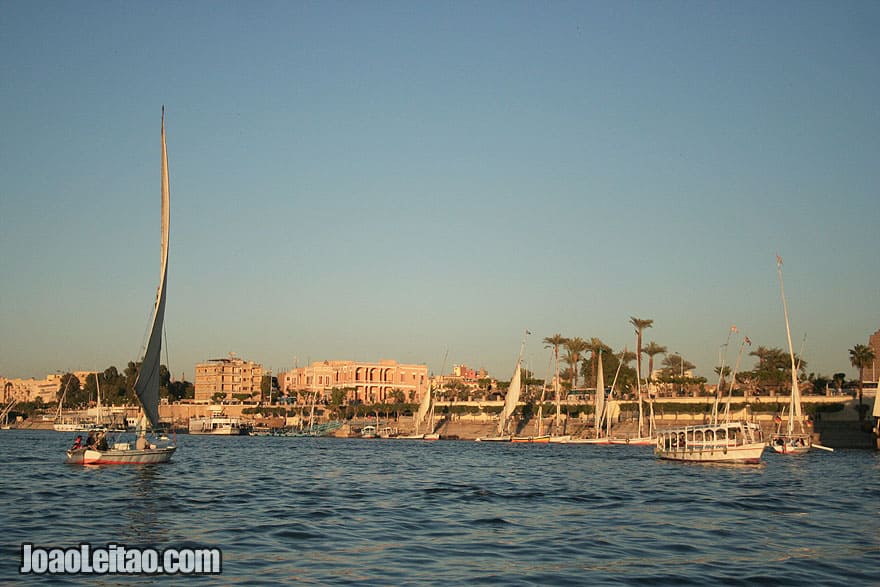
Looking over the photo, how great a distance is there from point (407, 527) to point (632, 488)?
18023 mm

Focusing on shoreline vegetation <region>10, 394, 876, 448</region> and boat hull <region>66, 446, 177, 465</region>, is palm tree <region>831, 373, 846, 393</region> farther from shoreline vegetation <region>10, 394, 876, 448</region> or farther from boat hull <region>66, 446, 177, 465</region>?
boat hull <region>66, 446, 177, 465</region>

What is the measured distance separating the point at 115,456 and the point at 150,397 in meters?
5.13

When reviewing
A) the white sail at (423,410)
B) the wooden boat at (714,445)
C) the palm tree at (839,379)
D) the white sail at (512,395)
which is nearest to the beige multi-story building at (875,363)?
the palm tree at (839,379)

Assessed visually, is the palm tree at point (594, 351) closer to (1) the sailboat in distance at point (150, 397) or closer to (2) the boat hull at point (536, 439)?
(2) the boat hull at point (536, 439)

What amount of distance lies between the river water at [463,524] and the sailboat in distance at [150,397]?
792mm

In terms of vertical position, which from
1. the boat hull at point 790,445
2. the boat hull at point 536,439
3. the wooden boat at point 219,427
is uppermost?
the boat hull at point 790,445

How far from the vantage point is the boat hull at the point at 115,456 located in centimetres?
4728

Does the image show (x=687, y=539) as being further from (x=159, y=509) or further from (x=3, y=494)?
(x=3, y=494)

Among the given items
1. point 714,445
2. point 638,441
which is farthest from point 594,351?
point 714,445

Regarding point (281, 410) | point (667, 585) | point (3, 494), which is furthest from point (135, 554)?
point (281, 410)

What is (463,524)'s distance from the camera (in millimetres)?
26922

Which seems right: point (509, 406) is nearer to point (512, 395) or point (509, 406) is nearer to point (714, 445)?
point (512, 395)

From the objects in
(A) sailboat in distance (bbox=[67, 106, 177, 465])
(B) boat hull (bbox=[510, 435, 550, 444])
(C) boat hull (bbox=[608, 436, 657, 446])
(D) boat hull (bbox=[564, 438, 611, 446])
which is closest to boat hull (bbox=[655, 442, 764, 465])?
(A) sailboat in distance (bbox=[67, 106, 177, 465])

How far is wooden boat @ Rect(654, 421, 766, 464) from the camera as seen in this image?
192ft
